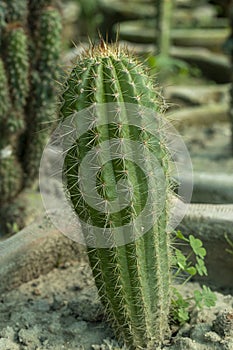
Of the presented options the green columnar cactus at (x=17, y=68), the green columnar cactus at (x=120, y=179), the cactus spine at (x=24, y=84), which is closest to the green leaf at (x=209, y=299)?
the green columnar cactus at (x=120, y=179)

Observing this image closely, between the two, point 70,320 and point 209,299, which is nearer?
point 209,299

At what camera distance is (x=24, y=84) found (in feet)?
10.6

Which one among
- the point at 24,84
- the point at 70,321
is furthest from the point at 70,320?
the point at 24,84

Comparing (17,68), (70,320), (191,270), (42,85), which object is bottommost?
(70,320)

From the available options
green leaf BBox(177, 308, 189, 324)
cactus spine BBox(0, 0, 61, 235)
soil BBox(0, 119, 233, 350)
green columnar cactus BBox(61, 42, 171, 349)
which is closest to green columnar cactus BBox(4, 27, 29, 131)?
cactus spine BBox(0, 0, 61, 235)

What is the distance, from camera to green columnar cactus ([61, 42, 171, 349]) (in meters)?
1.83

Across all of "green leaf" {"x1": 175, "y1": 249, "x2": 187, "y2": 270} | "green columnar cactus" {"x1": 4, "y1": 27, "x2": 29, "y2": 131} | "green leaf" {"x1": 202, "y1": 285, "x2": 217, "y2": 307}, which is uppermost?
"green columnar cactus" {"x1": 4, "y1": 27, "x2": 29, "y2": 131}

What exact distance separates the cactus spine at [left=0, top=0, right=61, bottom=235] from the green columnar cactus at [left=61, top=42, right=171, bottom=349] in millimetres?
1269

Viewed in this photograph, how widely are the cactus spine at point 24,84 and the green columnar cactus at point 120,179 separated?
1.27m

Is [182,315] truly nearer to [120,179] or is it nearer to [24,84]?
[120,179]

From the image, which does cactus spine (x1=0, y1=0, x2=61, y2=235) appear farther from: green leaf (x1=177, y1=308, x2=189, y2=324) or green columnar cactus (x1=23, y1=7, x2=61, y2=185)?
green leaf (x1=177, y1=308, x2=189, y2=324)

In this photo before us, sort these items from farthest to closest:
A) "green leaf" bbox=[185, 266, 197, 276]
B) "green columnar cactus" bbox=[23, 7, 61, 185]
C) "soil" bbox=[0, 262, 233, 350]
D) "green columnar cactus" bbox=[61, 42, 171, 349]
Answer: "green columnar cactus" bbox=[23, 7, 61, 185]
"green leaf" bbox=[185, 266, 197, 276]
"soil" bbox=[0, 262, 233, 350]
"green columnar cactus" bbox=[61, 42, 171, 349]

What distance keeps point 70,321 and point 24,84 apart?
1302 mm

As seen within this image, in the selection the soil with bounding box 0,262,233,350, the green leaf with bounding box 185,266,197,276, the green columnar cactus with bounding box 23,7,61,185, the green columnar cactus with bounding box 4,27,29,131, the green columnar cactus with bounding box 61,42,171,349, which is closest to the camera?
the green columnar cactus with bounding box 61,42,171,349
